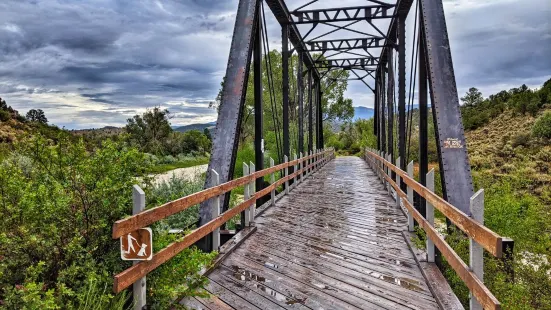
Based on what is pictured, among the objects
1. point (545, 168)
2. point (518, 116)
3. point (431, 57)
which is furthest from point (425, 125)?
point (518, 116)

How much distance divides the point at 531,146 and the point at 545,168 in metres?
6.54

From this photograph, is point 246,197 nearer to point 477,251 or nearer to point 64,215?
point 64,215

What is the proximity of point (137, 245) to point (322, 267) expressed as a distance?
2460mm

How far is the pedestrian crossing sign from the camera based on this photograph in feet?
→ 9.70

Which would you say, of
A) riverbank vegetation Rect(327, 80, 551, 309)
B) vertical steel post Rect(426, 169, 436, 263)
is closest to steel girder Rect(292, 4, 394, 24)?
riverbank vegetation Rect(327, 80, 551, 309)

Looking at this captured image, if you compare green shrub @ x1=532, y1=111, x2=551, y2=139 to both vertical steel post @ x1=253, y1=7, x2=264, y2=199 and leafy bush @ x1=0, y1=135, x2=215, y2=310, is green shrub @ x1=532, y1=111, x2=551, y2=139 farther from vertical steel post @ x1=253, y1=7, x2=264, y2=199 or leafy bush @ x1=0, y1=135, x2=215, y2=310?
leafy bush @ x1=0, y1=135, x2=215, y2=310

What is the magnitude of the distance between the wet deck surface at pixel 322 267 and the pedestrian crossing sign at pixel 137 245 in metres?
0.87

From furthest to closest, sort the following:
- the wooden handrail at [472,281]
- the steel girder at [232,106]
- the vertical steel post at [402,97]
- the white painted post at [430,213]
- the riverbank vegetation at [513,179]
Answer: the vertical steel post at [402,97] < the steel girder at [232,106] < the white painted post at [430,213] < the riverbank vegetation at [513,179] < the wooden handrail at [472,281]

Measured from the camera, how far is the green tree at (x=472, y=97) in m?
58.7

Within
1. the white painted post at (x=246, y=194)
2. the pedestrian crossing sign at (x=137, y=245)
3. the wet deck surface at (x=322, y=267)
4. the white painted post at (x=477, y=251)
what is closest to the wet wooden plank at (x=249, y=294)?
the wet deck surface at (x=322, y=267)

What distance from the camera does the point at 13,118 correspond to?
33844 millimetres

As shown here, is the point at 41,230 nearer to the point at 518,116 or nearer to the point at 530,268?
the point at 530,268

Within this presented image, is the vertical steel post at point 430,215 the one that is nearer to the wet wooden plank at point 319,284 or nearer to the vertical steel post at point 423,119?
the wet wooden plank at point 319,284

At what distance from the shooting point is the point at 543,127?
993 inches
